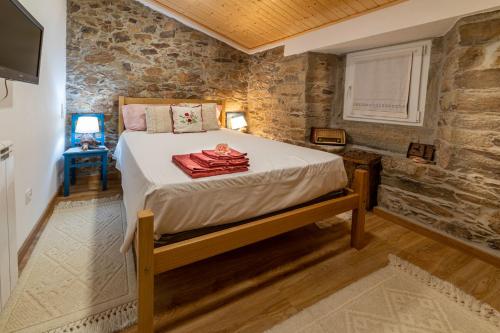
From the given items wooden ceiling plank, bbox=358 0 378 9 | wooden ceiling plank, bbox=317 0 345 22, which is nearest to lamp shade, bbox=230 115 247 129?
wooden ceiling plank, bbox=317 0 345 22

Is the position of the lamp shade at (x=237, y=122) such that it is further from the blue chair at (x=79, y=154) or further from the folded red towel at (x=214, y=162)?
the folded red towel at (x=214, y=162)

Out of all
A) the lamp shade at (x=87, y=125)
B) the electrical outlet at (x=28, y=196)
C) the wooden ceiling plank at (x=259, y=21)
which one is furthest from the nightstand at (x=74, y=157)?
the wooden ceiling plank at (x=259, y=21)

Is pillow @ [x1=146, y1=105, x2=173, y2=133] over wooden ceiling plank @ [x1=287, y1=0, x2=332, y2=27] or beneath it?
beneath

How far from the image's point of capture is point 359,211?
2275 mm

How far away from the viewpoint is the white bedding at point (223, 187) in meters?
1.46

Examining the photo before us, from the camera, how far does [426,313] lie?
1.63m

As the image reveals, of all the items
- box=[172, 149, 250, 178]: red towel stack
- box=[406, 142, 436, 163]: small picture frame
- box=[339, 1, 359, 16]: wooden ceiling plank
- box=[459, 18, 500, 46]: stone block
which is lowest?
box=[172, 149, 250, 178]: red towel stack

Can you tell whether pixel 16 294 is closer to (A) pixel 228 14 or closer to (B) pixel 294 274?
(B) pixel 294 274

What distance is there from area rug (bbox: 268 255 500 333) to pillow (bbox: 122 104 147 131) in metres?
2.99

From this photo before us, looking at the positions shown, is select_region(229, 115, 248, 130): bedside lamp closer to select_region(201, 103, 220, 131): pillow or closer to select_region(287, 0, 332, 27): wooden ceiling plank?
select_region(201, 103, 220, 131): pillow

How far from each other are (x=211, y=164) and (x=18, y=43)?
128 cm

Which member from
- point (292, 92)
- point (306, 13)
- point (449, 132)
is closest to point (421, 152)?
point (449, 132)

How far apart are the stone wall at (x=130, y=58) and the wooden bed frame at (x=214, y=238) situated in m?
2.98

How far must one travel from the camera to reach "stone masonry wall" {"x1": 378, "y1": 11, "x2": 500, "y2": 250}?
2.12 m
